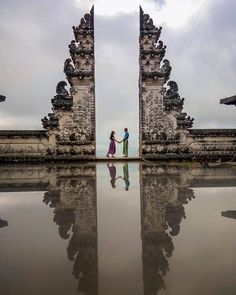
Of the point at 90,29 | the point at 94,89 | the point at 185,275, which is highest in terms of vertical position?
the point at 90,29

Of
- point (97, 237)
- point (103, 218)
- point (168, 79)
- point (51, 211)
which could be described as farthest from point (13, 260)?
point (168, 79)

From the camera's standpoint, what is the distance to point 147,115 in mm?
16828

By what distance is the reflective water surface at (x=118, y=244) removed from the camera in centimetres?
219

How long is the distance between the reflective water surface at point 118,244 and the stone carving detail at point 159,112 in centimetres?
1104

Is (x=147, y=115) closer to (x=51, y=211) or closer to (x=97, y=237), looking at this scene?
(x=51, y=211)

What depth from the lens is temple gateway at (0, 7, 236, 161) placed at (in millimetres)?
16156

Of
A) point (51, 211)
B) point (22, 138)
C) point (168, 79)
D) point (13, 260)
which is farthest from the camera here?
point (168, 79)

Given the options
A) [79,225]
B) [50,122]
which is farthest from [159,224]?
[50,122]

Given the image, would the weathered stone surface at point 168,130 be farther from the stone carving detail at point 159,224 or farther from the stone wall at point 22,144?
the stone carving detail at point 159,224

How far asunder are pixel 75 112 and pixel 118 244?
13881 mm

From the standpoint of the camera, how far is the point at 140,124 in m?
17.2

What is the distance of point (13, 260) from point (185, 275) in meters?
1.21

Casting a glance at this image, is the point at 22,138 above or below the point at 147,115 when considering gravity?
below

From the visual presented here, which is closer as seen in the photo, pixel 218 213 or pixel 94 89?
pixel 218 213
